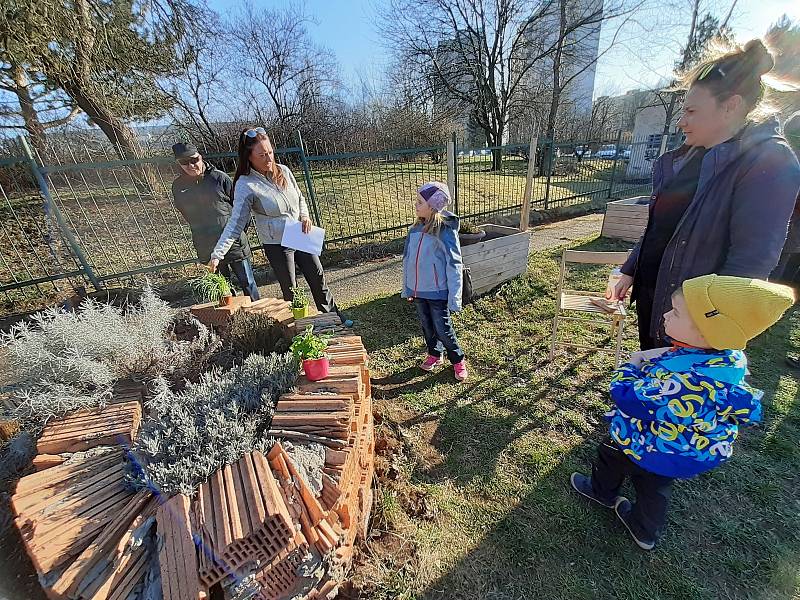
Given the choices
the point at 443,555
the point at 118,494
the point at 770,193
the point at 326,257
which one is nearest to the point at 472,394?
the point at 443,555

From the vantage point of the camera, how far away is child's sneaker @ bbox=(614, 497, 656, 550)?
172cm

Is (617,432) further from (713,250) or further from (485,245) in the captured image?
(485,245)

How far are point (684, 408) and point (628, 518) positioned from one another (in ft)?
2.74

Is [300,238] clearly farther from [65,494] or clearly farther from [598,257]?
[598,257]

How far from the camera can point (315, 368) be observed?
1.78 m

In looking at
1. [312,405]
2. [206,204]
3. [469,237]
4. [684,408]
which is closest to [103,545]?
[312,405]

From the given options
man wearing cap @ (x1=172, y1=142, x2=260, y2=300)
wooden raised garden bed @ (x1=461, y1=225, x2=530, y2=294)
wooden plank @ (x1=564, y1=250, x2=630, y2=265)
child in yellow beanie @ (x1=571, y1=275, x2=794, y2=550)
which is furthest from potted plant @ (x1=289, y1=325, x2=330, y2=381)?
wooden raised garden bed @ (x1=461, y1=225, x2=530, y2=294)

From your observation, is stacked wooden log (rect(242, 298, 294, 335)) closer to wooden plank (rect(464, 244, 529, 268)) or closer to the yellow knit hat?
the yellow knit hat

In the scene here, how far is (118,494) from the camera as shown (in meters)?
1.32

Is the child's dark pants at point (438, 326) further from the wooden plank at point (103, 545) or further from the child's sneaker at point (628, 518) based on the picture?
the wooden plank at point (103, 545)

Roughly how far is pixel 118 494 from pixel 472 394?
2.27 metres

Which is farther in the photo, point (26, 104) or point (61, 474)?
point (26, 104)

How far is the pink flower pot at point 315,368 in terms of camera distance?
1769 mm

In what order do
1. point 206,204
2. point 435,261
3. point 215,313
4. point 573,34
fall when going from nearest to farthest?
point 215,313
point 435,261
point 206,204
point 573,34
